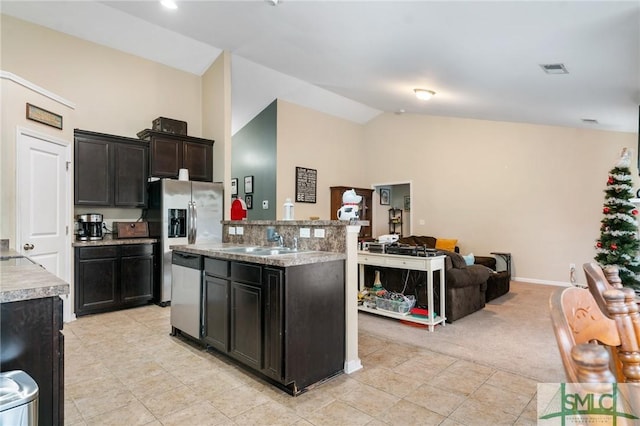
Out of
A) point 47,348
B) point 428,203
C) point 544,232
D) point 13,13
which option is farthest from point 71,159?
point 544,232

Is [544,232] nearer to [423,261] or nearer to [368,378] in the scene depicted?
[423,261]

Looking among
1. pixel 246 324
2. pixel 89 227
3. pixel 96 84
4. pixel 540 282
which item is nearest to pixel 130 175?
pixel 89 227

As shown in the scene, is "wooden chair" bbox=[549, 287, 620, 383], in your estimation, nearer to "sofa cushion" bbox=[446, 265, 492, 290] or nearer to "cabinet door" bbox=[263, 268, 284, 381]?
"cabinet door" bbox=[263, 268, 284, 381]

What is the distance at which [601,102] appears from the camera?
3.76 m

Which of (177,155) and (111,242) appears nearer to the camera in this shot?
(111,242)

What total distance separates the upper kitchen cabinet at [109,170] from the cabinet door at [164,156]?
137mm

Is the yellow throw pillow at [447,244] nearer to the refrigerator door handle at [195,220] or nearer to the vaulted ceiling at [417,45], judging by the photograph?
the vaulted ceiling at [417,45]

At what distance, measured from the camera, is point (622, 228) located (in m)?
4.92

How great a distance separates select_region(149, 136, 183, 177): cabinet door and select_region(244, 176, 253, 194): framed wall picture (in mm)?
2707

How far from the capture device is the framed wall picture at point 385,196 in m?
9.50

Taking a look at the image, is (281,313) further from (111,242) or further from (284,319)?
(111,242)

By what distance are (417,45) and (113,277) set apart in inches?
→ 182

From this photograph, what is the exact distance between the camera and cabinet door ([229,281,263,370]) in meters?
2.57

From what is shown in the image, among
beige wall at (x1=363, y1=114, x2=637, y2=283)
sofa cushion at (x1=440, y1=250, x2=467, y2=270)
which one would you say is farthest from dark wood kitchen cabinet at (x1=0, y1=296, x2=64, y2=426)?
beige wall at (x1=363, y1=114, x2=637, y2=283)
